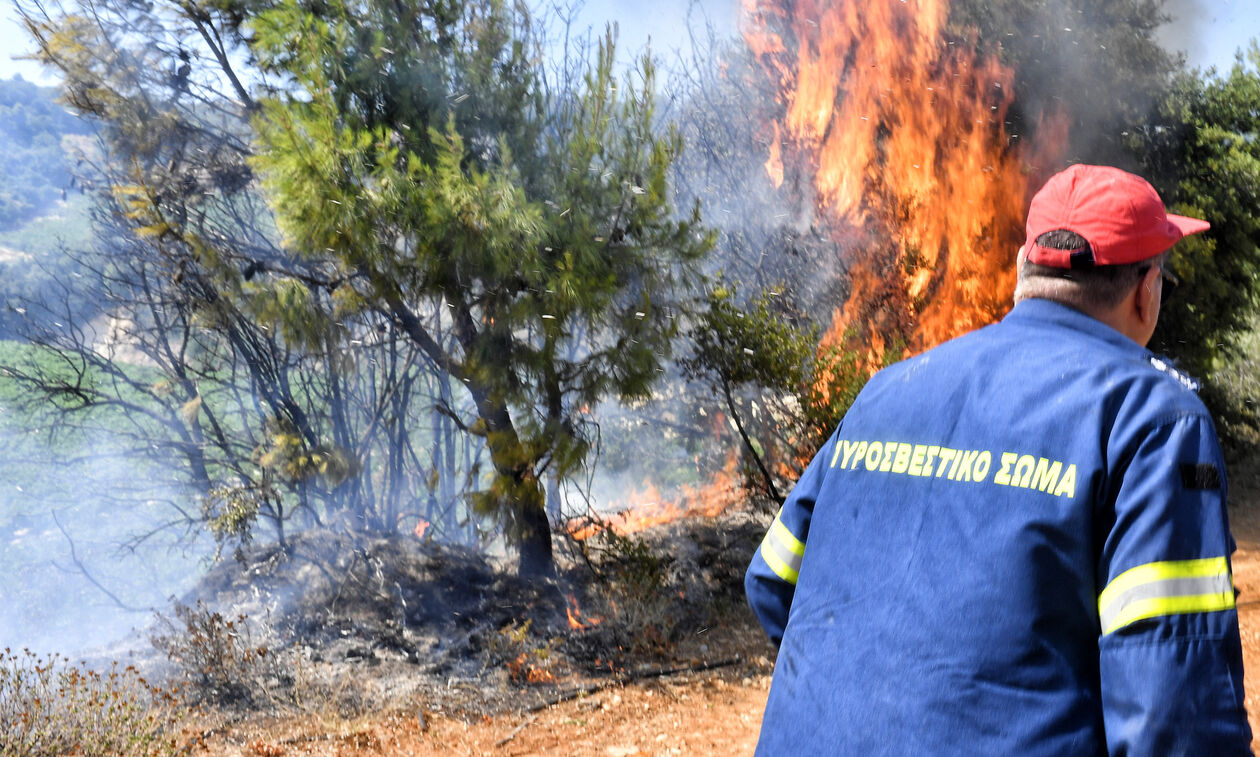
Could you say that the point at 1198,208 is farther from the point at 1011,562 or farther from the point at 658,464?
the point at 1011,562

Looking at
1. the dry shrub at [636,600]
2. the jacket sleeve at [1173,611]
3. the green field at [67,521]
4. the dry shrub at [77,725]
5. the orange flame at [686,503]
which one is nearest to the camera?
the jacket sleeve at [1173,611]

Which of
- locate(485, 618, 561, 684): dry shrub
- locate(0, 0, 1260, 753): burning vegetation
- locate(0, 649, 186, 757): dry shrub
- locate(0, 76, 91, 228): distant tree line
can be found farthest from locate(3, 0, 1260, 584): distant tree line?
locate(0, 649, 186, 757): dry shrub

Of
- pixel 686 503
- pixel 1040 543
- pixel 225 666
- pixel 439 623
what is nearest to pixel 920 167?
pixel 686 503

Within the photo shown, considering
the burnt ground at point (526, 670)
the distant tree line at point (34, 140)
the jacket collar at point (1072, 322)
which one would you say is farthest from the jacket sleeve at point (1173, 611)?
the distant tree line at point (34, 140)

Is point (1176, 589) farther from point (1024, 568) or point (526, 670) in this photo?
point (526, 670)

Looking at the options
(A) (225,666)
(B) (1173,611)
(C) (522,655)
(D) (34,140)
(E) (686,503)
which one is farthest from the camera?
(D) (34,140)

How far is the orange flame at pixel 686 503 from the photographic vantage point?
1003 centimetres

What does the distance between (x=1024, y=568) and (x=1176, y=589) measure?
0.62 ft

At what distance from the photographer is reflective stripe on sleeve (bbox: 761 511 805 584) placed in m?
1.69

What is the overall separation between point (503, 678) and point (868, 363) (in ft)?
14.7

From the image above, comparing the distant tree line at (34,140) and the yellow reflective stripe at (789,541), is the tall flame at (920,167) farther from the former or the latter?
the distant tree line at (34,140)

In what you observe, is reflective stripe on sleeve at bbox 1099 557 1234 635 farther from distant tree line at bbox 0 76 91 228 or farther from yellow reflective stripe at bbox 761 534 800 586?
distant tree line at bbox 0 76 91 228

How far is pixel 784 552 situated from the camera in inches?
67.1

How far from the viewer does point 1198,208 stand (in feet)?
34.8
